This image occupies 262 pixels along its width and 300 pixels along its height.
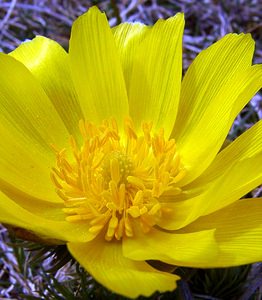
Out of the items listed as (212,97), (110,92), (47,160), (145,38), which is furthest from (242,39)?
(47,160)

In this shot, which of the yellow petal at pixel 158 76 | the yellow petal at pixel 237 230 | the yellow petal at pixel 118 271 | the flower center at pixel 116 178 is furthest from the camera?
the yellow petal at pixel 158 76

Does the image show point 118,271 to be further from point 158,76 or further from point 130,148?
point 158,76

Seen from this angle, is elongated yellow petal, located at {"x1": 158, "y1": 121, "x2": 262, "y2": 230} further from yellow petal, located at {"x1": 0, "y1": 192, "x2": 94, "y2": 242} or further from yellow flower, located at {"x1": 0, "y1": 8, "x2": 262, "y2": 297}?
yellow petal, located at {"x1": 0, "y1": 192, "x2": 94, "y2": 242}

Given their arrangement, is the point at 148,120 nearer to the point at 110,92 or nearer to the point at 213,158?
the point at 110,92

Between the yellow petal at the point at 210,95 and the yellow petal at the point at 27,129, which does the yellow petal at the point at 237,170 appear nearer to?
the yellow petal at the point at 210,95

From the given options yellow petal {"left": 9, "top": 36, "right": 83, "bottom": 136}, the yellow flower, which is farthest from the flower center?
yellow petal {"left": 9, "top": 36, "right": 83, "bottom": 136}

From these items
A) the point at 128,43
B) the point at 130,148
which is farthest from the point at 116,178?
the point at 128,43

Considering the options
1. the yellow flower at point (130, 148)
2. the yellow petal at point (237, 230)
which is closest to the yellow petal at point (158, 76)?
the yellow flower at point (130, 148)
